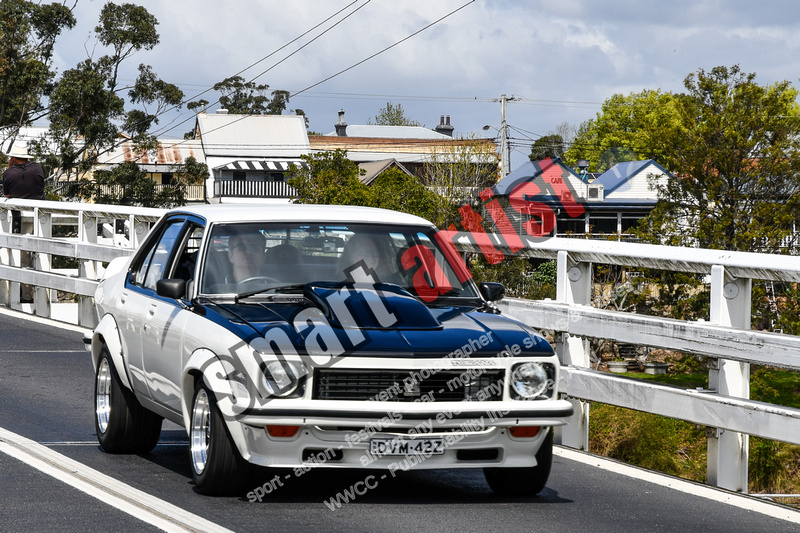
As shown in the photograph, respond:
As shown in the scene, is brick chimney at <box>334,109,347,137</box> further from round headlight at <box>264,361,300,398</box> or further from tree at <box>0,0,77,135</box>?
round headlight at <box>264,361,300,398</box>

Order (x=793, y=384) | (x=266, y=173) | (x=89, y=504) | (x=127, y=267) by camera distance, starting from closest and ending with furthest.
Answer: (x=89, y=504), (x=127, y=267), (x=793, y=384), (x=266, y=173)

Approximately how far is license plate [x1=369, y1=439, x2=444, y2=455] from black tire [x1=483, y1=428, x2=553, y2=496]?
28.6 inches

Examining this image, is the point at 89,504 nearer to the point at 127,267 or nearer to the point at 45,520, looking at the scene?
the point at 45,520

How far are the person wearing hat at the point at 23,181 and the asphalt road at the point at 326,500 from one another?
9.99 meters

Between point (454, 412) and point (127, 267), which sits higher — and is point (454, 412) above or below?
below

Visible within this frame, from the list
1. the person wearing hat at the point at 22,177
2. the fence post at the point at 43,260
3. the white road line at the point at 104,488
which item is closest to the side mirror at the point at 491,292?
the white road line at the point at 104,488

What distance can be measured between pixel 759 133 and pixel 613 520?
45612mm

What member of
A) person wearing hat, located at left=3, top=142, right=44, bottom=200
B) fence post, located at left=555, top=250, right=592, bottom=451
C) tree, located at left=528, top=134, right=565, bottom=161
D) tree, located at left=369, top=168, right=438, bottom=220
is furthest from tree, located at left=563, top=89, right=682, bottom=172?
fence post, located at left=555, top=250, right=592, bottom=451

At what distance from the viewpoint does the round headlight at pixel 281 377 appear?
5.70 metres

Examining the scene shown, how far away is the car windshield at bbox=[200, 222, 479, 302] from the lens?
674cm

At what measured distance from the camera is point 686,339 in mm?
7277

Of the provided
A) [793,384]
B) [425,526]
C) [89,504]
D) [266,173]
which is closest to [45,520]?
[89,504]

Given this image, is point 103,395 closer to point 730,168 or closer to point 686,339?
point 686,339

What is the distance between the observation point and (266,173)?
9256cm
